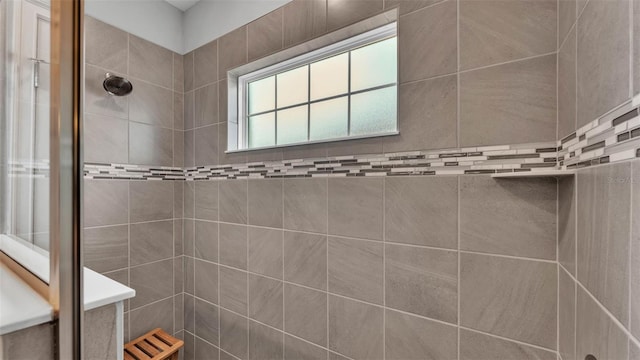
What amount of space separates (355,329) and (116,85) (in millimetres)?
1842

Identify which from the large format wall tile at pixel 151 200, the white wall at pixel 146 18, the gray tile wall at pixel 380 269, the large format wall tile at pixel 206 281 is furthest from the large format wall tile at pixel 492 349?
the white wall at pixel 146 18

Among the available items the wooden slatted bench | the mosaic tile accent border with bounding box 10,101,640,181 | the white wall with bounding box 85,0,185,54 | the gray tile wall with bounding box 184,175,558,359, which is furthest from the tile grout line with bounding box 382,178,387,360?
the white wall with bounding box 85,0,185,54

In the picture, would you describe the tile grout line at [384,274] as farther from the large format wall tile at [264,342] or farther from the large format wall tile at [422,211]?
the large format wall tile at [264,342]

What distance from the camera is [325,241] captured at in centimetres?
121

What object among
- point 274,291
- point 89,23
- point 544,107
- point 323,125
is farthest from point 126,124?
point 544,107

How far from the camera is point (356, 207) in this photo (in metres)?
1.13

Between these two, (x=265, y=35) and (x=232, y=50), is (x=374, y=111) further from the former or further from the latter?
(x=232, y=50)

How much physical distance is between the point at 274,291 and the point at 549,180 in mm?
1277

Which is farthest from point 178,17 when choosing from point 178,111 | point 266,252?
point 266,252

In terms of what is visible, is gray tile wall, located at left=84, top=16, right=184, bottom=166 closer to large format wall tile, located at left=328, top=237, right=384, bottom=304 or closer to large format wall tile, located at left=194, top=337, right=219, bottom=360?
large format wall tile, located at left=194, top=337, right=219, bottom=360

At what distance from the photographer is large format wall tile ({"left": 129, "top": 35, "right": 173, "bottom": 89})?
5.36 ft

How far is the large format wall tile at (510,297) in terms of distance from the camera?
798mm

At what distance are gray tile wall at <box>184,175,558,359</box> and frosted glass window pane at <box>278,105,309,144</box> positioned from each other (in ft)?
0.99

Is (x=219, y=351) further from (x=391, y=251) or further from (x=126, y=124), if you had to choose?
(x=126, y=124)
